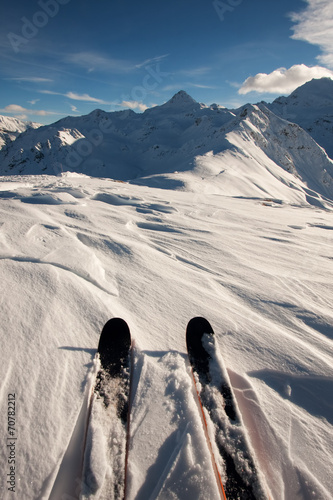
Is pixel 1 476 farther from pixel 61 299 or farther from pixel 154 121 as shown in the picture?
pixel 154 121

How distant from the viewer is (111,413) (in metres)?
1.65

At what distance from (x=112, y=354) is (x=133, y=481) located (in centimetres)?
82

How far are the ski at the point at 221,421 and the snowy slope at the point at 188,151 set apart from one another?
10347 millimetres

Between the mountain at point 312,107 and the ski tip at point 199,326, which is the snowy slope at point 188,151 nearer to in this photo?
the ski tip at point 199,326

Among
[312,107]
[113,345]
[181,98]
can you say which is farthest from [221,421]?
[312,107]

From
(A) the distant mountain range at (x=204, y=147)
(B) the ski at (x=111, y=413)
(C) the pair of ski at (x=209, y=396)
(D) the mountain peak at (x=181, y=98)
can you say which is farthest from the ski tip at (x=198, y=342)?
(D) the mountain peak at (x=181, y=98)

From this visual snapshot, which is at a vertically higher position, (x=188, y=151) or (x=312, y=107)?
(x=312, y=107)

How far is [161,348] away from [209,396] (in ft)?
1.83

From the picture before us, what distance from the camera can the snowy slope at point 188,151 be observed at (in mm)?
19984

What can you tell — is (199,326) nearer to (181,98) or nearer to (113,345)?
(113,345)

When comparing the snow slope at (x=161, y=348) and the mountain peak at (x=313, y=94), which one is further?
the mountain peak at (x=313, y=94)

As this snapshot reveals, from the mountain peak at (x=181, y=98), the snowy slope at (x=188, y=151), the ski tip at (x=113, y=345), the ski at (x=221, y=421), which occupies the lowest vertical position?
the ski at (x=221, y=421)

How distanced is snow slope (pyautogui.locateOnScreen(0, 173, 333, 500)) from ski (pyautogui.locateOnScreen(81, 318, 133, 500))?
0.10 ft

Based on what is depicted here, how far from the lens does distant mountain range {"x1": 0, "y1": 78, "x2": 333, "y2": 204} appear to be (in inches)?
842
